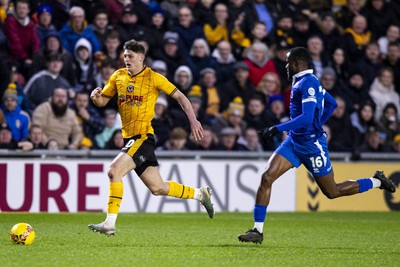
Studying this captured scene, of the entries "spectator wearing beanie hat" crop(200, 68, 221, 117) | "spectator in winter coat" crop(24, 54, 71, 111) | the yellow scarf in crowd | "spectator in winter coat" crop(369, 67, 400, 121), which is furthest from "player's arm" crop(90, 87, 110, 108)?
the yellow scarf in crowd

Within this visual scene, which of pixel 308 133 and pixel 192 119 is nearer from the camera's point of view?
pixel 192 119

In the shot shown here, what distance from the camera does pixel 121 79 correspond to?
10789mm

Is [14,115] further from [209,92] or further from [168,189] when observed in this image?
[168,189]

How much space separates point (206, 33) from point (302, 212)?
13.1 ft

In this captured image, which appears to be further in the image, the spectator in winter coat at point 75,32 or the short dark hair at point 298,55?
the spectator in winter coat at point 75,32

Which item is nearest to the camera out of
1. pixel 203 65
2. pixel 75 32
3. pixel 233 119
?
pixel 75 32

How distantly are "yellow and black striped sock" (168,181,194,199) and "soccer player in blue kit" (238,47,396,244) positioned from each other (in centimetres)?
112

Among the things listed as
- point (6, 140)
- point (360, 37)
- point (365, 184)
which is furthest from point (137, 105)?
point (360, 37)

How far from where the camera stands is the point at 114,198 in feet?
34.0

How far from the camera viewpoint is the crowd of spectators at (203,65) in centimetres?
1592

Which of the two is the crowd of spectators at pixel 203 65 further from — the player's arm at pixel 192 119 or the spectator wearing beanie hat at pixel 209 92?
the player's arm at pixel 192 119

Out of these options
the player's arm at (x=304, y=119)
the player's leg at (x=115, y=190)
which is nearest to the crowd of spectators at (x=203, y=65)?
the player's leg at (x=115, y=190)

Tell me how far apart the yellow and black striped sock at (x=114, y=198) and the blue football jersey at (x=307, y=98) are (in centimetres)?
197

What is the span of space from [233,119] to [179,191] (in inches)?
240
